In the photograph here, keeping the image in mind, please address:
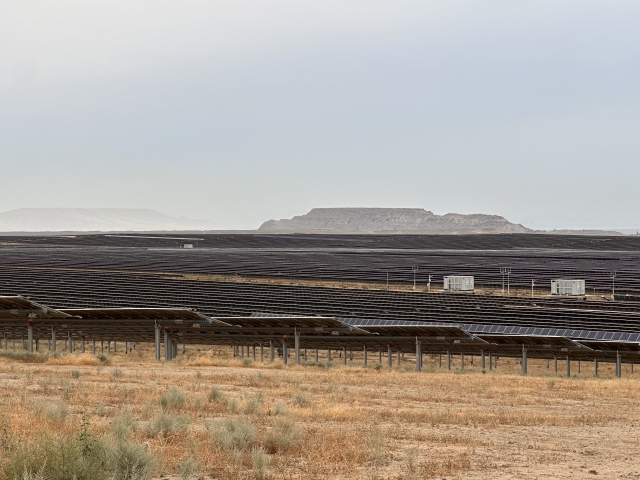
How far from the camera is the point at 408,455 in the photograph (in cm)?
1208

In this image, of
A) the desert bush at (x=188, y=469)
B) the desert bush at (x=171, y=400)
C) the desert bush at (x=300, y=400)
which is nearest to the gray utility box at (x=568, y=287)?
the desert bush at (x=300, y=400)

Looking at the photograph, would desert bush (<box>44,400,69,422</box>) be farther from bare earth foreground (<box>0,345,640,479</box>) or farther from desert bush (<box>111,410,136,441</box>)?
desert bush (<box>111,410,136,441</box>)

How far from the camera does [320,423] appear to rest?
1528cm

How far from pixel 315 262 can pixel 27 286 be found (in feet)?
189

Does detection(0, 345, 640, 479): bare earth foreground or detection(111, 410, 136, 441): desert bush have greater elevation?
detection(111, 410, 136, 441): desert bush

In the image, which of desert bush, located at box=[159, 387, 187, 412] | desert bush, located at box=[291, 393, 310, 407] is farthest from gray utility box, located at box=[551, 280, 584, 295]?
desert bush, located at box=[159, 387, 187, 412]

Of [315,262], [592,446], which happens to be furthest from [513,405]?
[315,262]

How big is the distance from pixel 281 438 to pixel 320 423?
3070 mm

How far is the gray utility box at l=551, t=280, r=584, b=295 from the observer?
266ft

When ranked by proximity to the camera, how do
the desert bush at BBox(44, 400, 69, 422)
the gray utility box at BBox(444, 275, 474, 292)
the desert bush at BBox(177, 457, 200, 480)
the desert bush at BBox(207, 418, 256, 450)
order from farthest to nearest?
the gray utility box at BBox(444, 275, 474, 292), the desert bush at BBox(44, 400, 69, 422), the desert bush at BBox(207, 418, 256, 450), the desert bush at BBox(177, 457, 200, 480)

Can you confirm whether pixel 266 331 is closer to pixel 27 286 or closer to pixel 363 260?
pixel 27 286

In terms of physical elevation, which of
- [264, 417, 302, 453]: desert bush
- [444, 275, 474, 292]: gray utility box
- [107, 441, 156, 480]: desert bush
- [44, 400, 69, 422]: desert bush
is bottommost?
[444, 275, 474, 292]: gray utility box

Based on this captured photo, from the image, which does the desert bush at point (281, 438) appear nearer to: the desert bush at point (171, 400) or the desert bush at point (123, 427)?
the desert bush at point (123, 427)

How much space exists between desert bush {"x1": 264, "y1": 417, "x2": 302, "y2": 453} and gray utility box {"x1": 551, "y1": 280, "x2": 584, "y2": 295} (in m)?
72.1
